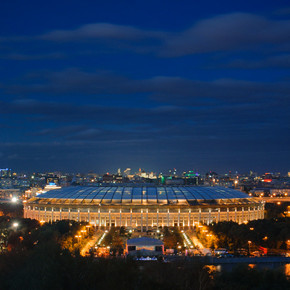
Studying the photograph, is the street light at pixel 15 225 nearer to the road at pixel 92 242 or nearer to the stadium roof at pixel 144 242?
the road at pixel 92 242

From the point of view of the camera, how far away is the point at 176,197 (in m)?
89.8

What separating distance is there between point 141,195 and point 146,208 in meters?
4.72

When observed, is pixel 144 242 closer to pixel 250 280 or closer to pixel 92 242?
pixel 92 242

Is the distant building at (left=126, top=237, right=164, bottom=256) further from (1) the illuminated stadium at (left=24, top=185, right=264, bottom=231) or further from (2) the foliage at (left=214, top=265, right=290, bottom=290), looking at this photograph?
(2) the foliage at (left=214, top=265, right=290, bottom=290)

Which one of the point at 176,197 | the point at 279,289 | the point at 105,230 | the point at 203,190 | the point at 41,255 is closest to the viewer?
the point at 279,289

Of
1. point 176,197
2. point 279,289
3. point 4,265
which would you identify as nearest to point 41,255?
point 4,265

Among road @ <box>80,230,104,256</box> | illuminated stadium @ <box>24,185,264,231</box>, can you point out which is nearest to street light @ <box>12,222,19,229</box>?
road @ <box>80,230,104,256</box>

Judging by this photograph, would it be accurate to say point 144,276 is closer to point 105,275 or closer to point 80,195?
point 105,275

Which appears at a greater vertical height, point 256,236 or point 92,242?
point 256,236

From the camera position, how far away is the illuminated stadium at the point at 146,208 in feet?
284

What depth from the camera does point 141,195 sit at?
9112 cm

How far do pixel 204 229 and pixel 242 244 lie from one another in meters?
11.0

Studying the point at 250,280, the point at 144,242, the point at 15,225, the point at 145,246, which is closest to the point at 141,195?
the point at 15,225

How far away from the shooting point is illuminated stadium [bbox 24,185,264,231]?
8644cm
